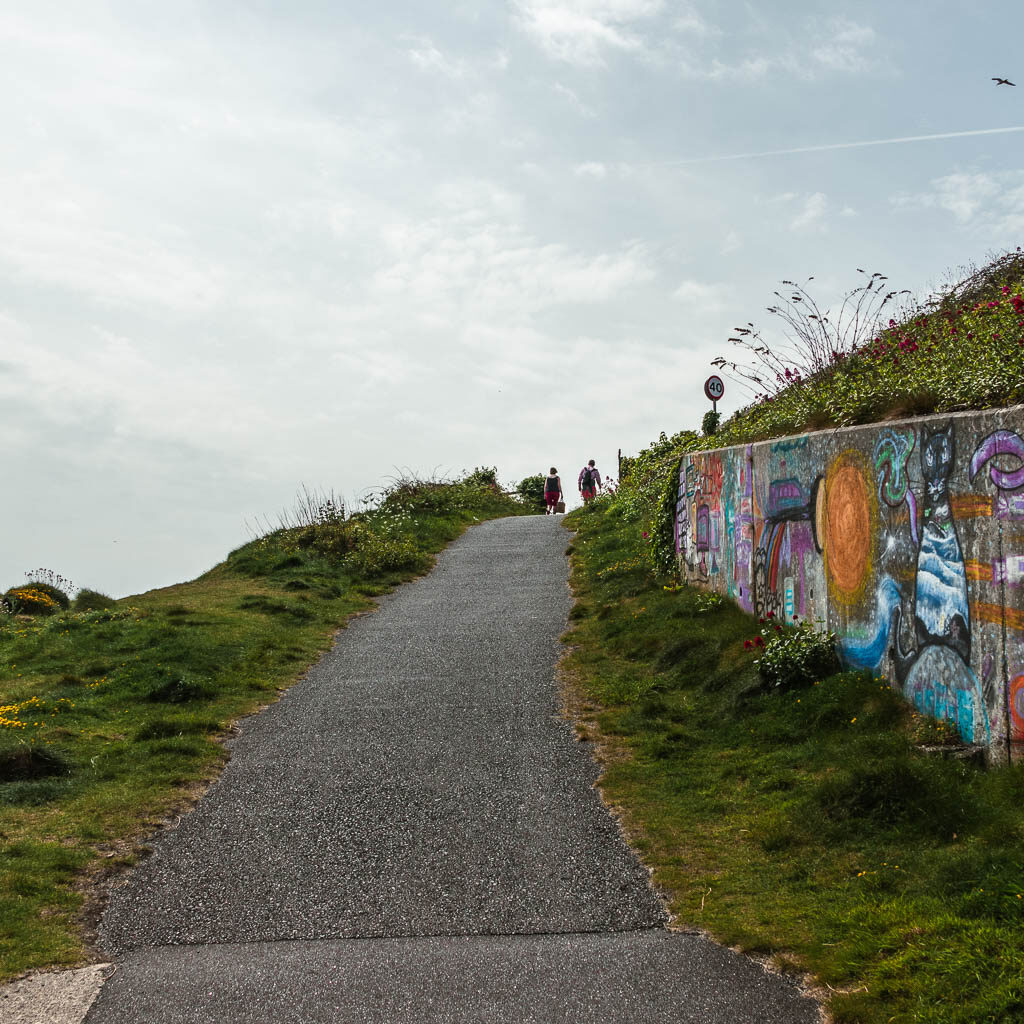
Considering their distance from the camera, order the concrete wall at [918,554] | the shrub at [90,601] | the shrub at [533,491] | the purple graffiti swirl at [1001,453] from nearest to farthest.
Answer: the purple graffiti swirl at [1001,453] < the concrete wall at [918,554] < the shrub at [90,601] < the shrub at [533,491]

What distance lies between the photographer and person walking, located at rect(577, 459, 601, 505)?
2994cm

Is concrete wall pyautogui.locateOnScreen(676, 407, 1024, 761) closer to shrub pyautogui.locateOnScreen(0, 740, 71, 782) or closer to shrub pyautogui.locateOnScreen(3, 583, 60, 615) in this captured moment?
shrub pyautogui.locateOnScreen(0, 740, 71, 782)

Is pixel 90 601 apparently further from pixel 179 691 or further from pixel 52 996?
pixel 52 996

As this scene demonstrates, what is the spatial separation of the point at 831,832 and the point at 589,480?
24.5m

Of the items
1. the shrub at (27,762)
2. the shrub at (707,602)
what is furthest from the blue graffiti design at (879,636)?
the shrub at (27,762)

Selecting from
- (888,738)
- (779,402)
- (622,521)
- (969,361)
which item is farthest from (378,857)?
(622,521)

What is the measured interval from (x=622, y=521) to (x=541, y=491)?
15619 millimetres

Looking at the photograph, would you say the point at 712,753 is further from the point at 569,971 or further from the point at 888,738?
the point at 569,971

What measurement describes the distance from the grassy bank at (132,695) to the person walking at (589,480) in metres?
8.72

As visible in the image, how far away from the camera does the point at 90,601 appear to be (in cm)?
1792

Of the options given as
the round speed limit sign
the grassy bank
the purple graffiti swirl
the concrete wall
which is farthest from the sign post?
the purple graffiti swirl

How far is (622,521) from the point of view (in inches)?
843

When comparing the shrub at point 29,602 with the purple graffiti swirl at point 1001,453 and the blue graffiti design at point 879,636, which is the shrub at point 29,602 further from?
the purple graffiti swirl at point 1001,453

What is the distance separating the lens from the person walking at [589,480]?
29938 millimetres
